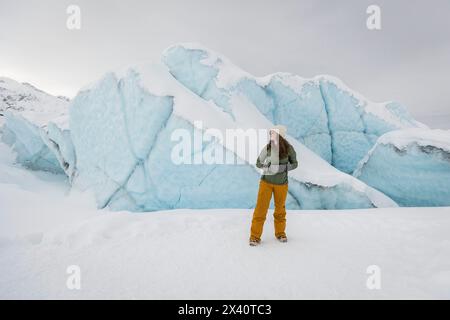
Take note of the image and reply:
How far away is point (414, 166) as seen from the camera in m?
6.61

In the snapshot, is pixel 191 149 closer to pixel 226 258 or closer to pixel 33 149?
pixel 226 258

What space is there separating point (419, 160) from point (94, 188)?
26.2ft

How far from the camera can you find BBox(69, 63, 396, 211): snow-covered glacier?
5.88m

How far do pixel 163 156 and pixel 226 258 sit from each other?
13.9ft

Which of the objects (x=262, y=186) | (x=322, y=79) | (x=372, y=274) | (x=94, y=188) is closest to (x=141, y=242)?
(x=262, y=186)

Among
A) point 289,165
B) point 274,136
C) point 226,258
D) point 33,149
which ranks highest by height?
point 274,136

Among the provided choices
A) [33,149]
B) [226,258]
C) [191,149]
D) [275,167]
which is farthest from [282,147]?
[33,149]

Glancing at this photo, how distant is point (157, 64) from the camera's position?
759 centimetres

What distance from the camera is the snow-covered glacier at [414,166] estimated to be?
6098 mm

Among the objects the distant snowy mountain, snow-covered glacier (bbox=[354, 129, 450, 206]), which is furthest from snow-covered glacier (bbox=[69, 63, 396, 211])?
the distant snowy mountain

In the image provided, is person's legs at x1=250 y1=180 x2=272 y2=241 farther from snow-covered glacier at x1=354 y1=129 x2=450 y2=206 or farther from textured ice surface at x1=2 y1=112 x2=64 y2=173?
textured ice surface at x1=2 y1=112 x2=64 y2=173

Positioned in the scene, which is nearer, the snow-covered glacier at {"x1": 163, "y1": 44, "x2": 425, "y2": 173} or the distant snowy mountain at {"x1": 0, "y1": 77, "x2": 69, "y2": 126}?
the snow-covered glacier at {"x1": 163, "y1": 44, "x2": 425, "y2": 173}

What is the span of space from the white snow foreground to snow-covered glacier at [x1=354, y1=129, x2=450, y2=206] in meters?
2.95
